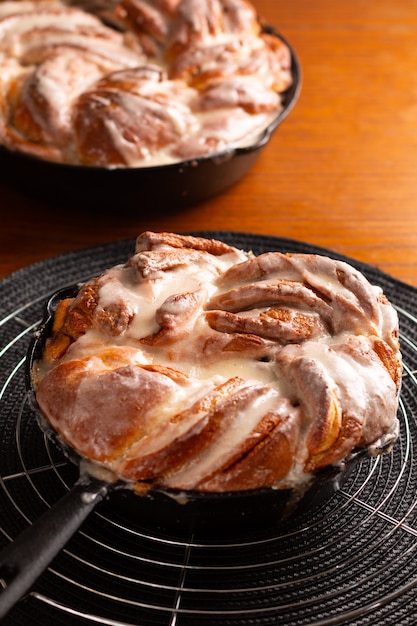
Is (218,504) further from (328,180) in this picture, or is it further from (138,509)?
(328,180)

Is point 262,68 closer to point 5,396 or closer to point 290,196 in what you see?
point 290,196

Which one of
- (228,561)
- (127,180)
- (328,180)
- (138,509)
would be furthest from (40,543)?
(328,180)

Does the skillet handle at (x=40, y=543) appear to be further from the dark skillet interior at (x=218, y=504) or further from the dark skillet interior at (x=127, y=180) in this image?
the dark skillet interior at (x=127, y=180)

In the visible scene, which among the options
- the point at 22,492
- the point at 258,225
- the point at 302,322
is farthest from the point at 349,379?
the point at 258,225

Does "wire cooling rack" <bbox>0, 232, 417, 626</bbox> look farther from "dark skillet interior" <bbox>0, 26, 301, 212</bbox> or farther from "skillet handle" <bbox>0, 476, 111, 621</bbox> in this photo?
"dark skillet interior" <bbox>0, 26, 301, 212</bbox>

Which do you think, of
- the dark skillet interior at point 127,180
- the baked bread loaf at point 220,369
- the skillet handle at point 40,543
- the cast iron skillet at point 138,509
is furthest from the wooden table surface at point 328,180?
the skillet handle at point 40,543
